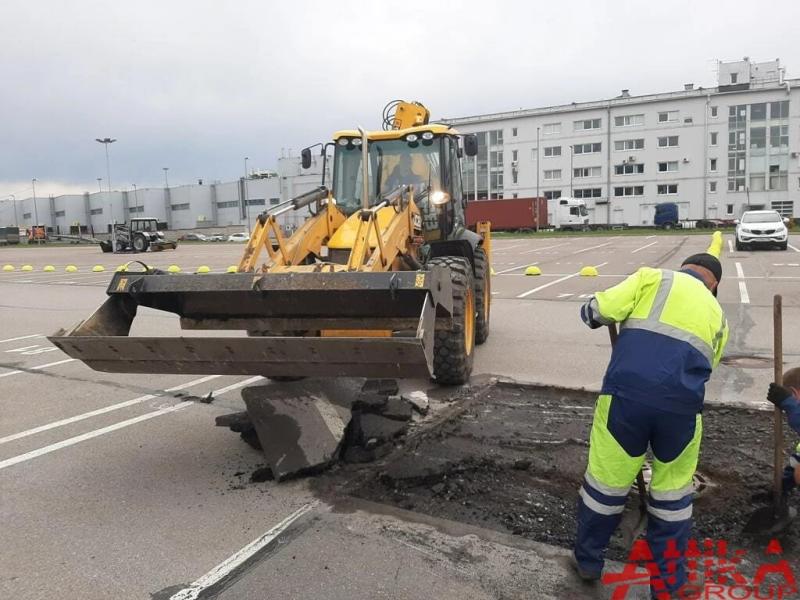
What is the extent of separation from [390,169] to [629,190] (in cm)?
6046

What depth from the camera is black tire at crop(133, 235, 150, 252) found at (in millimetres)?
41344

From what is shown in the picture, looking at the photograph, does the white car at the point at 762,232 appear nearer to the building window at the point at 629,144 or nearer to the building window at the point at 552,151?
the building window at the point at 629,144

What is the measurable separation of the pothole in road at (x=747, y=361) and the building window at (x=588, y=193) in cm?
5964

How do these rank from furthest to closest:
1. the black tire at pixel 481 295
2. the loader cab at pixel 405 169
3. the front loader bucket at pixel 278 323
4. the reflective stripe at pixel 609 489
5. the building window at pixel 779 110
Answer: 1. the building window at pixel 779 110
2. the black tire at pixel 481 295
3. the loader cab at pixel 405 169
4. the front loader bucket at pixel 278 323
5. the reflective stripe at pixel 609 489

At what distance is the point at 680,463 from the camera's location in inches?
119

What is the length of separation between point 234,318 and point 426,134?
3397 mm

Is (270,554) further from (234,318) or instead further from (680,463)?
(234,318)

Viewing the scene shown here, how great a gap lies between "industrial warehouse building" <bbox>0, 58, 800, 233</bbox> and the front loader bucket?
4705 centimetres

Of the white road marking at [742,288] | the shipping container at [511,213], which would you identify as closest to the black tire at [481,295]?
the white road marking at [742,288]

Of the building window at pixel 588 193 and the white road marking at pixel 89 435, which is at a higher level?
the building window at pixel 588 193

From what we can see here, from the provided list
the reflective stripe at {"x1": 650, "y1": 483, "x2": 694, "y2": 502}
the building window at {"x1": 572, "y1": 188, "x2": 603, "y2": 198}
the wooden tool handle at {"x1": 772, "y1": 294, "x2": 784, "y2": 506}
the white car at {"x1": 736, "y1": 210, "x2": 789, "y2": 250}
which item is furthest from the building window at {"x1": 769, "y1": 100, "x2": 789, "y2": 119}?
the reflective stripe at {"x1": 650, "y1": 483, "x2": 694, "y2": 502}

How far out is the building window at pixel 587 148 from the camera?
64188 millimetres

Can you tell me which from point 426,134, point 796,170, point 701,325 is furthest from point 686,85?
point 701,325

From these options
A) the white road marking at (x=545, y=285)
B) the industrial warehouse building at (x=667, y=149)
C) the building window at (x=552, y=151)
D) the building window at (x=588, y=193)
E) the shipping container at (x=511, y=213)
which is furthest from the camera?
the building window at (x=552, y=151)
